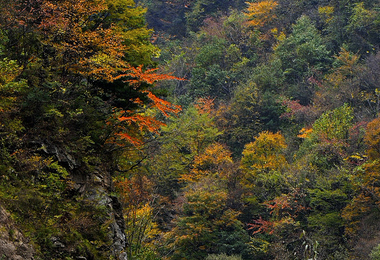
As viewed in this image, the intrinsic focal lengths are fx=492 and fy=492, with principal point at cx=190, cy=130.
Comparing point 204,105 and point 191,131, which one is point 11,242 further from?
point 204,105

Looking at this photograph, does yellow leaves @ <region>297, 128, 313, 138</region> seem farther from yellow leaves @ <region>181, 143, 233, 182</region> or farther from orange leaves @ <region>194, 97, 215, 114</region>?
orange leaves @ <region>194, 97, 215, 114</region>

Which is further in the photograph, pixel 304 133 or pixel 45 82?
pixel 304 133

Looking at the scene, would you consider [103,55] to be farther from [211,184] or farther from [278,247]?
[211,184]

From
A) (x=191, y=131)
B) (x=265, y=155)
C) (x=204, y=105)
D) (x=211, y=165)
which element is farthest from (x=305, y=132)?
(x=204, y=105)

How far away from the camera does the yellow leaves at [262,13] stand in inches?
2186

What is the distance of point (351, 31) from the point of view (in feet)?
156

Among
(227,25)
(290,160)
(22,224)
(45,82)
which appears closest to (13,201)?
(22,224)

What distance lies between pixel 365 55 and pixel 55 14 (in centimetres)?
4147

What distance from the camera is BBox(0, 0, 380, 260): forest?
326 inches

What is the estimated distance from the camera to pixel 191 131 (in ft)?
134

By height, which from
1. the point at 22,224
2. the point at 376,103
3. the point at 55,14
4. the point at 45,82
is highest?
the point at 55,14

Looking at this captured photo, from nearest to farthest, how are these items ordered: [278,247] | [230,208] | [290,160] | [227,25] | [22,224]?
[22,224] < [278,247] < [230,208] < [290,160] < [227,25]

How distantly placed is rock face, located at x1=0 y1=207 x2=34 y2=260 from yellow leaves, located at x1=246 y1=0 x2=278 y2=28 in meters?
51.2

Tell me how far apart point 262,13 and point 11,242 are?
5255cm
